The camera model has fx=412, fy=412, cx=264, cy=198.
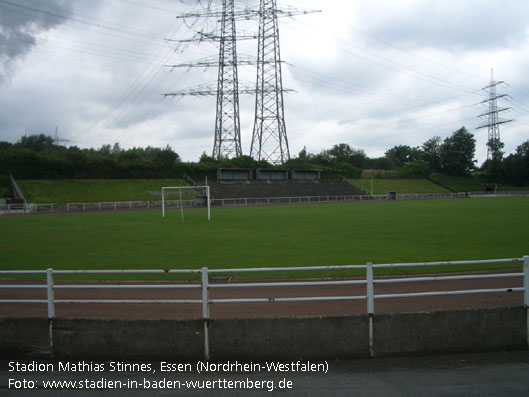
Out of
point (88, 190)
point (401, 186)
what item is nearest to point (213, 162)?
point (88, 190)

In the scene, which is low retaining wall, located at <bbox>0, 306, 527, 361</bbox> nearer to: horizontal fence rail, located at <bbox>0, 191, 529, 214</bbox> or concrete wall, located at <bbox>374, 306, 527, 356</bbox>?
concrete wall, located at <bbox>374, 306, 527, 356</bbox>

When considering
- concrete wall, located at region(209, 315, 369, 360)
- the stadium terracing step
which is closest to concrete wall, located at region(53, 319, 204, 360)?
concrete wall, located at region(209, 315, 369, 360)

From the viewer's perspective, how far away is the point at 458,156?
358ft

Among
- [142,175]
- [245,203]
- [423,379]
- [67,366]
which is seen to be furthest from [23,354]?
[142,175]

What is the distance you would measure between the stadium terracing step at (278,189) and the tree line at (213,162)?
6401 mm

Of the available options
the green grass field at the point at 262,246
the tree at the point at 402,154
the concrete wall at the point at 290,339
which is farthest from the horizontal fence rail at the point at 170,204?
the tree at the point at 402,154

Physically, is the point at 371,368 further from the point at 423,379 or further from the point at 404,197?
the point at 404,197

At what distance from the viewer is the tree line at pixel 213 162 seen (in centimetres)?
6178

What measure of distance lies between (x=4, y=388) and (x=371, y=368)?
4.58 metres

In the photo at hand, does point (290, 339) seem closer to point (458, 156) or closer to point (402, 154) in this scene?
point (458, 156)

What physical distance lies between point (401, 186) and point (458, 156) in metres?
36.0

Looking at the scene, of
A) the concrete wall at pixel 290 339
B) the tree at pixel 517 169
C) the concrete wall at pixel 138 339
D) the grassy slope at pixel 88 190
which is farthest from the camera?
the tree at pixel 517 169

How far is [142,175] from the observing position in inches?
2795

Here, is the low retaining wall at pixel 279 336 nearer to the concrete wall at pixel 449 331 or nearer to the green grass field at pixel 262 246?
the concrete wall at pixel 449 331
